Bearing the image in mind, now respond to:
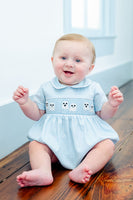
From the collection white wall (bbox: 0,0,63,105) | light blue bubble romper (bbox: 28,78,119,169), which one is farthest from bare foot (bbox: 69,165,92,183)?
white wall (bbox: 0,0,63,105)

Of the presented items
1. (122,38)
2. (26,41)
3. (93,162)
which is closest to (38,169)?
(93,162)

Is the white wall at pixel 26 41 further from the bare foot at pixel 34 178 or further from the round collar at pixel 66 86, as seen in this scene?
the bare foot at pixel 34 178

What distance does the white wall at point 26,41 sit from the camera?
1118 mm

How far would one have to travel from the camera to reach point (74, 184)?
0.86 meters

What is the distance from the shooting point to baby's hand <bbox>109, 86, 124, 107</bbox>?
37.4 inches

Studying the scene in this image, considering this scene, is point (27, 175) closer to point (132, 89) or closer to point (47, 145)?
point (47, 145)

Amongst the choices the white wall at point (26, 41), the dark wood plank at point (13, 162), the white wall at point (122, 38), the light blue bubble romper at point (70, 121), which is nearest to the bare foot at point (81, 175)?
the light blue bubble romper at point (70, 121)

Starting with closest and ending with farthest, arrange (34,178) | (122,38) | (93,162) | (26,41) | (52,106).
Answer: (34,178) → (93,162) → (52,106) → (26,41) → (122,38)

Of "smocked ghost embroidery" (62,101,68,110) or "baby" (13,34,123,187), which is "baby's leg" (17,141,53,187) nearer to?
"baby" (13,34,123,187)

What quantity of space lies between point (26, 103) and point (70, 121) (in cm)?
16

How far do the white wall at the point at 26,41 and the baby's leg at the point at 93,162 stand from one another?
0.40m

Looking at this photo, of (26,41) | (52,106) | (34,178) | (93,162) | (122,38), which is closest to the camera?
(34,178)

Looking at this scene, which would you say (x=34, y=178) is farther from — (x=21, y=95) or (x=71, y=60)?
(x=71, y=60)

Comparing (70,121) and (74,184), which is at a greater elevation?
(70,121)
